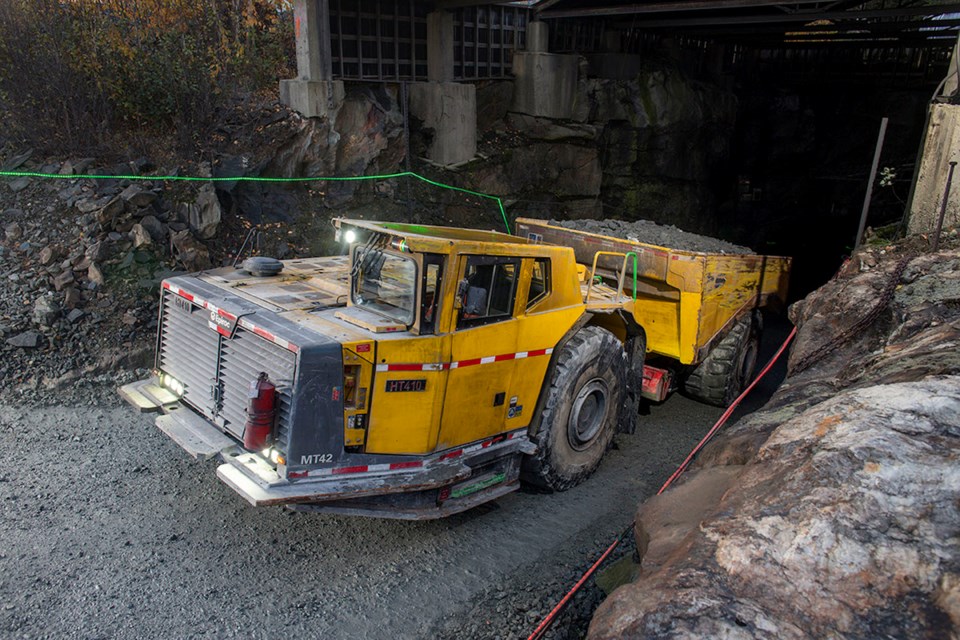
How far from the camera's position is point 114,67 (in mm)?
10445

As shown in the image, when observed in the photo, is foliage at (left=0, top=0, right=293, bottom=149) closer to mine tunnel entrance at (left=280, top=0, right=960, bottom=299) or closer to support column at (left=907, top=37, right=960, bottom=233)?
mine tunnel entrance at (left=280, top=0, right=960, bottom=299)

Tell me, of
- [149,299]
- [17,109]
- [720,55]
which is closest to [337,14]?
[17,109]

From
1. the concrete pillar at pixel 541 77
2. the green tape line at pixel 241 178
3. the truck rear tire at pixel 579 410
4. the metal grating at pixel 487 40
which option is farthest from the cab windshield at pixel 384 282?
the concrete pillar at pixel 541 77

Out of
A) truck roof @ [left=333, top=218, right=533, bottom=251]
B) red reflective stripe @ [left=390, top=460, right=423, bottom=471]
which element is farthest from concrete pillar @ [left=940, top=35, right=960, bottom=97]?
red reflective stripe @ [left=390, top=460, right=423, bottom=471]

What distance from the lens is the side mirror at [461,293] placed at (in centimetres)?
513

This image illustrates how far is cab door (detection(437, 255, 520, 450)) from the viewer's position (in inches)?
206

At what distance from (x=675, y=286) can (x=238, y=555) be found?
207 inches

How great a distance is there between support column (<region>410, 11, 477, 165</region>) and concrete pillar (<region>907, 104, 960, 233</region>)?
799 centimetres

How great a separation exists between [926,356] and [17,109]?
38.0 ft

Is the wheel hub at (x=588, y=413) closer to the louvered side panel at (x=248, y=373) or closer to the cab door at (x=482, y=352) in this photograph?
the cab door at (x=482, y=352)

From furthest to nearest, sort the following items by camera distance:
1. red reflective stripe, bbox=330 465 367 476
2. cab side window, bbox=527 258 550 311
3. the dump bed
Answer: the dump bed
cab side window, bbox=527 258 550 311
red reflective stripe, bbox=330 465 367 476

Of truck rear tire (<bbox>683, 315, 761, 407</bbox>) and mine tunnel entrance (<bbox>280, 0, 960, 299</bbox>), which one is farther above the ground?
mine tunnel entrance (<bbox>280, 0, 960, 299</bbox>)

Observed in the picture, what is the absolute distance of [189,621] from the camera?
4566mm

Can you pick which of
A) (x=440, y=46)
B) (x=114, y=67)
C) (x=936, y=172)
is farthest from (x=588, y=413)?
(x=440, y=46)
